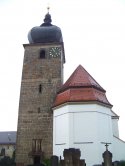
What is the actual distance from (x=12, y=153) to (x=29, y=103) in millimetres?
30365

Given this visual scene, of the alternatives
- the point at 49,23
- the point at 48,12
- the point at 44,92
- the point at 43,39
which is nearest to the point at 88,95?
the point at 44,92

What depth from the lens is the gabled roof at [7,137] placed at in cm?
5312

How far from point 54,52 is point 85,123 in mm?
9904

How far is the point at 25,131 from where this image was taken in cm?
2331

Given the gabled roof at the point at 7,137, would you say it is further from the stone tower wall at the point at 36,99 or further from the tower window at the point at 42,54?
the tower window at the point at 42,54

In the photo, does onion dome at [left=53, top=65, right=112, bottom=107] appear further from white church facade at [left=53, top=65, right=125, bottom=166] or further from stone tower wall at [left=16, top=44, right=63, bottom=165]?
stone tower wall at [left=16, top=44, right=63, bottom=165]

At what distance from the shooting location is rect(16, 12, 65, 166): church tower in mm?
22609

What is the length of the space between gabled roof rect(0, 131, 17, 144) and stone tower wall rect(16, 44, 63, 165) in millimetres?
30440

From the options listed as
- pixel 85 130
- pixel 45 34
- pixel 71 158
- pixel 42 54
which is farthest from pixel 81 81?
pixel 71 158

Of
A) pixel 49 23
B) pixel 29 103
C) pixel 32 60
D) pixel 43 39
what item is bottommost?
pixel 29 103

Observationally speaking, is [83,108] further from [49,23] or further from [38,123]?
[49,23]

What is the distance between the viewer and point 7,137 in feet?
181

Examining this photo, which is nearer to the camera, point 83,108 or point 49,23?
point 83,108

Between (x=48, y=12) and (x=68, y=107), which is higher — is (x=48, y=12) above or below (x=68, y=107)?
above
